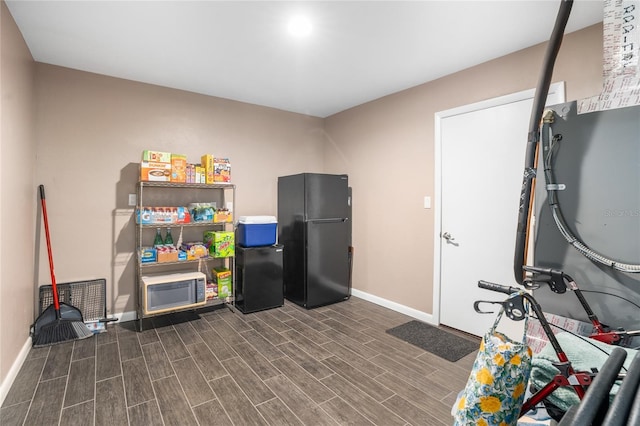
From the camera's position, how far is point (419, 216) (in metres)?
3.47

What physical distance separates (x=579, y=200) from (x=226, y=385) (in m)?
2.52

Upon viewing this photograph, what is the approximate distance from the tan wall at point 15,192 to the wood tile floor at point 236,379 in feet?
1.24

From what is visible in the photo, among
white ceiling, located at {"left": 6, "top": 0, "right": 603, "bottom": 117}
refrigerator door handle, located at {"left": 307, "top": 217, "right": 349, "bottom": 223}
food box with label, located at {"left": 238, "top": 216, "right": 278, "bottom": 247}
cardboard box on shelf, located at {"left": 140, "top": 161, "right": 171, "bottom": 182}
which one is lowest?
food box with label, located at {"left": 238, "top": 216, "right": 278, "bottom": 247}

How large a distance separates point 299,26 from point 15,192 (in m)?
2.48

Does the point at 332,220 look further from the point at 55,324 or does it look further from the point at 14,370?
the point at 14,370

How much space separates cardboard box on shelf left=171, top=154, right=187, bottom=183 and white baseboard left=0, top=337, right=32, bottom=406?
1.84 meters

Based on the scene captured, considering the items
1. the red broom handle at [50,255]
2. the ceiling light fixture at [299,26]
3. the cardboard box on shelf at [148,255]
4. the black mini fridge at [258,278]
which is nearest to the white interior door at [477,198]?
the ceiling light fixture at [299,26]

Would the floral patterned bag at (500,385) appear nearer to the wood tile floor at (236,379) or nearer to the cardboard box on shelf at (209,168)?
the wood tile floor at (236,379)

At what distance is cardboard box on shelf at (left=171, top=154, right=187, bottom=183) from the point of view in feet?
10.7

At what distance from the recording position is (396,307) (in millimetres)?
3709

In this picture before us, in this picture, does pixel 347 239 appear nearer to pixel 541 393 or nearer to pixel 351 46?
pixel 351 46

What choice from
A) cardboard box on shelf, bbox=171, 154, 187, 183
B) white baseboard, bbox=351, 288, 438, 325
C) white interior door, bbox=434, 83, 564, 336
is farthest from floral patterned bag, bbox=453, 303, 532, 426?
cardboard box on shelf, bbox=171, 154, 187, 183

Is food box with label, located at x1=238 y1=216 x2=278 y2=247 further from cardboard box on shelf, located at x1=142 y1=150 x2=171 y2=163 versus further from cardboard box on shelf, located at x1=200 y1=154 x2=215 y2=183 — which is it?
cardboard box on shelf, located at x1=142 y1=150 x2=171 y2=163

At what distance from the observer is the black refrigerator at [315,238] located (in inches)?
149
